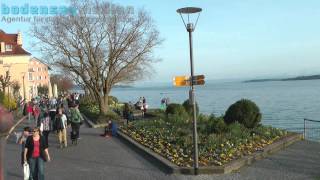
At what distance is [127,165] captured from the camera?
45.4 feet

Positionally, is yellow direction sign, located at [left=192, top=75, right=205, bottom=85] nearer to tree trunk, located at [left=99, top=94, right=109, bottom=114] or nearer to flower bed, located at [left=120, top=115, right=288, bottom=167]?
flower bed, located at [left=120, top=115, right=288, bottom=167]

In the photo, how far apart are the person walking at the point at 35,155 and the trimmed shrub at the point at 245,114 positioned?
10.1 m

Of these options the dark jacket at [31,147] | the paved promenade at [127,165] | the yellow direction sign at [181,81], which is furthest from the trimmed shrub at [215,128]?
the dark jacket at [31,147]

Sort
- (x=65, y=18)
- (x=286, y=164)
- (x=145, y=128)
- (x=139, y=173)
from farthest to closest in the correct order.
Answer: (x=65, y=18)
(x=145, y=128)
(x=286, y=164)
(x=139, y=173)

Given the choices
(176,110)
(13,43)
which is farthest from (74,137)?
(13,43)

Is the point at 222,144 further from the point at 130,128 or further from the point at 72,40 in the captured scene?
the point at 72,40

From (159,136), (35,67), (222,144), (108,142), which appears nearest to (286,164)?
(222,144)

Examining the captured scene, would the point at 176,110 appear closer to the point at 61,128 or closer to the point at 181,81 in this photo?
the point at 61,128

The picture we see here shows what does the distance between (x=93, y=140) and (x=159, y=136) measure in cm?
357

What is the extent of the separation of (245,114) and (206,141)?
460 centimetres

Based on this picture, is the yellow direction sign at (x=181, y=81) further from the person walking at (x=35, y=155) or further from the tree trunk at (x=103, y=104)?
the tree trunk at (x=103, y=104)

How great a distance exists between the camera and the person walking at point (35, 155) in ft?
37.4

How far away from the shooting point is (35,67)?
10400 cm

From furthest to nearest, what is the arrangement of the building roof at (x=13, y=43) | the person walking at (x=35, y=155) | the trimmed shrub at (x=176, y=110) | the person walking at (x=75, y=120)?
the building roof at (x=13, y=43)
the trimmed shrub at (x=176, y=110)
the person walking at (x=75, y=120)
the person walking at (x=35, y=155)
